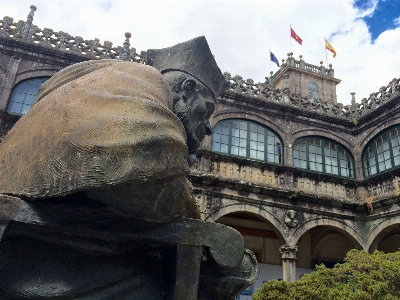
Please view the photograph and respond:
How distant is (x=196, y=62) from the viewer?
6.70 feet

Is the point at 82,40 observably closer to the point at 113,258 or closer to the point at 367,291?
the point at 367,291

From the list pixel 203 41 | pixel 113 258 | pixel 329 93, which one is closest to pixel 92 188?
pixel 113 258

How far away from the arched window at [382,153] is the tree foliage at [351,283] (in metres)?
5.35

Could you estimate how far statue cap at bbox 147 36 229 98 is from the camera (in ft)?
6.71

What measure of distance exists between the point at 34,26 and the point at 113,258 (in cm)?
1272

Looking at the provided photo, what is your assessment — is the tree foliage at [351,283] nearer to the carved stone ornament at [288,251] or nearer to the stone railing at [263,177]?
the carved stone ornament at [288,251]

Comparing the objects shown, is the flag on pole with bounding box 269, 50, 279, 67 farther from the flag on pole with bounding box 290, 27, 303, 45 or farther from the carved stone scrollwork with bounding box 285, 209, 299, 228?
the carved stone scrollwork with bounding box 285, 209, 299, 228

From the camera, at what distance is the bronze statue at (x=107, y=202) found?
1.37 meters

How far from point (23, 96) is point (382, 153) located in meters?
12.2

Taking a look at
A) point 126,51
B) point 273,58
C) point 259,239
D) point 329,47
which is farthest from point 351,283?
point 329,47

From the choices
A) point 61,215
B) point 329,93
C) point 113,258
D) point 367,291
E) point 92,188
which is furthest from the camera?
point 329,93

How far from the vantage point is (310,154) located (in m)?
13.5

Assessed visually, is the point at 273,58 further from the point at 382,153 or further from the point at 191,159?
the point at 191,159

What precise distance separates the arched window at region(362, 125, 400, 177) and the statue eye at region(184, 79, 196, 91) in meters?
12.2
